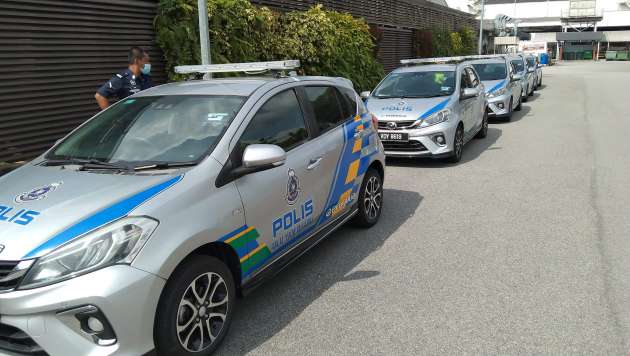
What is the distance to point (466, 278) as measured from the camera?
429cm

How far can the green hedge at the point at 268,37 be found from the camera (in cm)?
930

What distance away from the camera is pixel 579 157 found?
9.10 meters

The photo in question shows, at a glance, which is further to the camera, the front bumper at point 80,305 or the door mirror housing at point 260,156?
the door mirror housing at point 260,156

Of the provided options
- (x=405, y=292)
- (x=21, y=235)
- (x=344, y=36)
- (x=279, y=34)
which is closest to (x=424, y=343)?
(x=405, y=292)

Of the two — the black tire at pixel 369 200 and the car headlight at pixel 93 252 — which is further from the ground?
the car headlight at pixel 93 252

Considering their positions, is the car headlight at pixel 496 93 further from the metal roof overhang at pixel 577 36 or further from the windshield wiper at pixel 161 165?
the metal roof overhang at pixel 577 36

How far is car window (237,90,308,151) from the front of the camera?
3.71 metres

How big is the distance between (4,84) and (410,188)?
18.7 ft

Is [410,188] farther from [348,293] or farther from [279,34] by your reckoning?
[279,34]

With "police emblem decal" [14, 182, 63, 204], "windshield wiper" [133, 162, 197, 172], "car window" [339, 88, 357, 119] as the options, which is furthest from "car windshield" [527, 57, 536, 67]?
"police emblem decal" [14, 182, 63, 204]

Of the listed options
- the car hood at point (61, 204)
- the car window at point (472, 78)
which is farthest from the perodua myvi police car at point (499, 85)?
the car hood at point (61, 204)

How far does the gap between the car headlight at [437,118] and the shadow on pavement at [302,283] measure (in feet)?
8.74

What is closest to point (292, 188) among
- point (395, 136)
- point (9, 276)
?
point (9, 276)

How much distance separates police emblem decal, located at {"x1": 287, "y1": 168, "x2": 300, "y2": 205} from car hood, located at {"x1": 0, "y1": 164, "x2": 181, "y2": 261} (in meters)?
0.98
